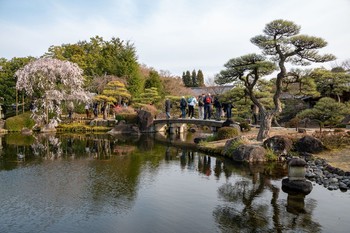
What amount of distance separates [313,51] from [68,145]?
15.9 metres

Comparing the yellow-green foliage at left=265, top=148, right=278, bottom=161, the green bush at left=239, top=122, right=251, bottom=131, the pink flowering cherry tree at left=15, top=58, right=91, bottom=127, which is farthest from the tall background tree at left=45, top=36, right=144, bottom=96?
the yellow-green foliage at left=265, top=148, right=278, bottom=161

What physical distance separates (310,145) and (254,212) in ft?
27.2

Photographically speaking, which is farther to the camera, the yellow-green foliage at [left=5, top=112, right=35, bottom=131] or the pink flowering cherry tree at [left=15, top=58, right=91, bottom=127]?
the yellow-green foliage at [left=5, top=112, right=35, bottom=131]

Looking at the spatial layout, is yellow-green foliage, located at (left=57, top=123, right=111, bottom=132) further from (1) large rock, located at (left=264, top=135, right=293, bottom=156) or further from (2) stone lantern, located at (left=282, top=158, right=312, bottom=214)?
(2) stone lantern, located at (left=282, top=158, right=312, bottom=214)

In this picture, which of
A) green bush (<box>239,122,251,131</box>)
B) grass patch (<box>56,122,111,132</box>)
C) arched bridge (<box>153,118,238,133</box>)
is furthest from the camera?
grass patch (<box>56,122,111,132</box>)

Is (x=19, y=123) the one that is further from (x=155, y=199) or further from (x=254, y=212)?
(x=254, y=212)

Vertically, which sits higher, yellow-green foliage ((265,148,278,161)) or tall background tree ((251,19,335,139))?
tall background tree ((251,19,335,139))

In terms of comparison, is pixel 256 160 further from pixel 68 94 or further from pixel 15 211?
pixel 68 94

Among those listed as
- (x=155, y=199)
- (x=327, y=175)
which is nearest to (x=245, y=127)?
(x=327, y=175)

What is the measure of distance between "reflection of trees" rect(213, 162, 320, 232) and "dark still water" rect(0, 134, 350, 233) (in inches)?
0.9

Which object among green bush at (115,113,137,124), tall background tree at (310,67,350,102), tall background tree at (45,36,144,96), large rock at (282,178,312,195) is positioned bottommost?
large rock at (282,178,312,195)

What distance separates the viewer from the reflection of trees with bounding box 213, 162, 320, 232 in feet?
26.0

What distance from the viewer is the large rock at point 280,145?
15938mm

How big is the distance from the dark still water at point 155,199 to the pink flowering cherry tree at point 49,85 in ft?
48.3
